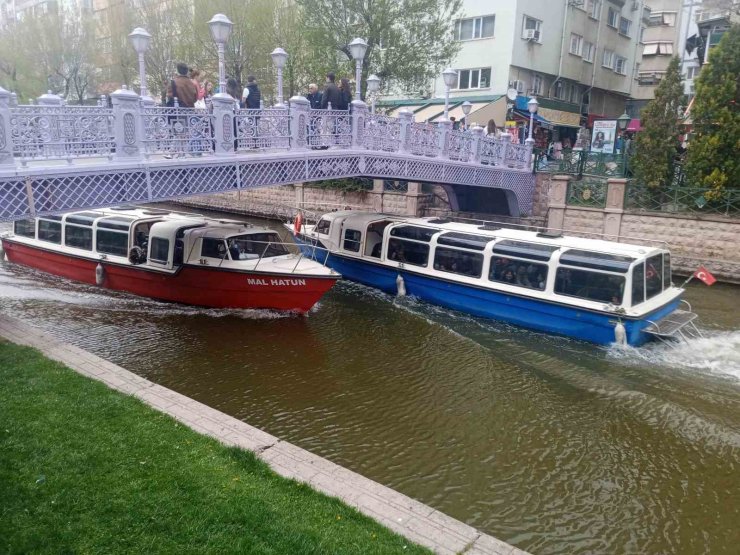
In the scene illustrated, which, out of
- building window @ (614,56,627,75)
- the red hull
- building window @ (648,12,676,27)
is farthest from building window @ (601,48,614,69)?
the red hull

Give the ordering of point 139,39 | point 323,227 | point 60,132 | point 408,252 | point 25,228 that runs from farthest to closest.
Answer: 1. point 323,227
2. point 25,228
3. point 408,252
4. point 139,39
5. point 60,132

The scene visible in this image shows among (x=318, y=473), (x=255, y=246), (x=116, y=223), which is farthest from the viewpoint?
(x=116, y=223)

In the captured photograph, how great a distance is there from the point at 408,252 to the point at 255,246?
14.7ft

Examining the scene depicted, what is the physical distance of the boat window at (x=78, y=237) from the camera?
55.9 ft

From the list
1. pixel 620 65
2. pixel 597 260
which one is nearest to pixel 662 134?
pixel 597 260

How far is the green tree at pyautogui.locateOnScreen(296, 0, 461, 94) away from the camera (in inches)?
927

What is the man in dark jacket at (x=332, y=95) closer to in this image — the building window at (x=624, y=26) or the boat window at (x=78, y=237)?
the boat window at (x=78, y=237)

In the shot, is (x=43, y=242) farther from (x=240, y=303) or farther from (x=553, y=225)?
(x=553, y=225)

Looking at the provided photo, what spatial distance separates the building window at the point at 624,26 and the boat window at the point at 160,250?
3730cm

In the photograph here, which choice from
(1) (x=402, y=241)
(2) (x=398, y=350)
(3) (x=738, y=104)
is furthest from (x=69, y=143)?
(3) (x=738, y=104)

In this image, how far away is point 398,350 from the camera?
42.9ft

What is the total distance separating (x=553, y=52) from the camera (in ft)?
110

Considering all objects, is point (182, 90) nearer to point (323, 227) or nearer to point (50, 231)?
point (323, 227)

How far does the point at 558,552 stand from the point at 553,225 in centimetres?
1725
